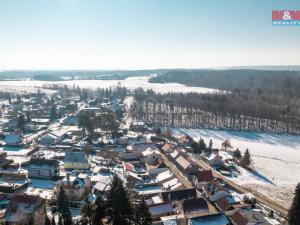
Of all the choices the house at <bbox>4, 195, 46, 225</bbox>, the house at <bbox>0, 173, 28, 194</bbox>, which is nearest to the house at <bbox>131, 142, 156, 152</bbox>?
the house at <bbox>0, 173, 28, 194</bbox>

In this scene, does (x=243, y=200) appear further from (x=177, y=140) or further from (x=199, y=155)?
(x=177, y=140)

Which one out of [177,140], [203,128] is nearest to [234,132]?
[203,128]

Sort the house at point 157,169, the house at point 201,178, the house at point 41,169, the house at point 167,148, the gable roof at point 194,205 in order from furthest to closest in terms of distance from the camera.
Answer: the house at point 167,148 → the house at point 157,169 → the house at point 41,169 → the house at point 201,178 → the gable roof at point 194,205

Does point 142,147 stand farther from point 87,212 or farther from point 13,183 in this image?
point 87,212

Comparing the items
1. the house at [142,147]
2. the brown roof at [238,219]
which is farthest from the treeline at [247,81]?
the brown roof at [238,219]

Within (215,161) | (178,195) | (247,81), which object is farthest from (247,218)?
(247,81)

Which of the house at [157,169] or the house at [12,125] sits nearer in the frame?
the house at [157,169]

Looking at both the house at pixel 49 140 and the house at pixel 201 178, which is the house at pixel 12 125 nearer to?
the house at pixel 49 140
